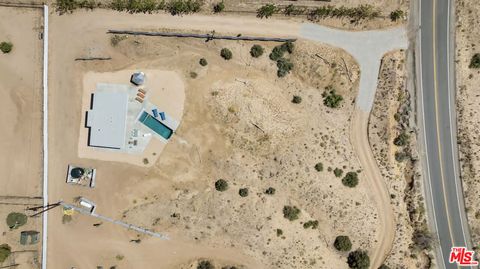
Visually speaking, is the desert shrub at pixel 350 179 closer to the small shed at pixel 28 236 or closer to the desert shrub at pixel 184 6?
the desert shrub at pixel 184 6

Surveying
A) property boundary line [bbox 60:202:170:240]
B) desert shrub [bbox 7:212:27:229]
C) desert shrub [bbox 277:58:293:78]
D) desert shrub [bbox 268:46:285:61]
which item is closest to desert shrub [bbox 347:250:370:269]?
property boundary line [bbox 60:202:170:240]

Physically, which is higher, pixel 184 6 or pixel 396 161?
pixel 184 6

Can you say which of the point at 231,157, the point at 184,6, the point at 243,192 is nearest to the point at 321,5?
the point at 184,6

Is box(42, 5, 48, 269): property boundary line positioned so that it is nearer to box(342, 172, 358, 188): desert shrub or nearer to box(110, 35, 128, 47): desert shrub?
box(110, 35, 128, 47): desert shrub

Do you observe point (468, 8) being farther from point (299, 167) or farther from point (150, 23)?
point (150, 23)

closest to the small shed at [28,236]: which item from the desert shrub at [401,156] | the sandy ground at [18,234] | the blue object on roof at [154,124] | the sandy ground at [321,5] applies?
the sandy ground at [18,234]

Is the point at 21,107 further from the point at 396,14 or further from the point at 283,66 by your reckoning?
the point at 396,14

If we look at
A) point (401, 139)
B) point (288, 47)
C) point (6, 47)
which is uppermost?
point (288, 47)
